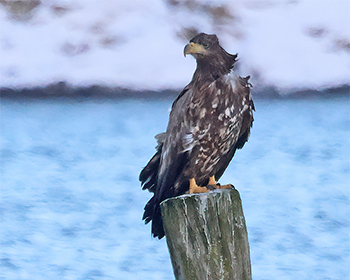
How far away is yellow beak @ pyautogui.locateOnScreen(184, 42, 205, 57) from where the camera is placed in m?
2.23

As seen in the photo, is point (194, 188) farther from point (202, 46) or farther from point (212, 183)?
point (202, 46)

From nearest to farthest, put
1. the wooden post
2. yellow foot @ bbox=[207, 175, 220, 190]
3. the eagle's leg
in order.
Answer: the wooden post, the eagle's leg, yellow foot @ bbox=[207, 175, 220, 190]

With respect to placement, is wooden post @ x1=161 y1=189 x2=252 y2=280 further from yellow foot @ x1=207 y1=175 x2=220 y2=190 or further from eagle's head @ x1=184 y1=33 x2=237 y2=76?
eagle's head @ x1=184 y1=33 x2=237 y2=76

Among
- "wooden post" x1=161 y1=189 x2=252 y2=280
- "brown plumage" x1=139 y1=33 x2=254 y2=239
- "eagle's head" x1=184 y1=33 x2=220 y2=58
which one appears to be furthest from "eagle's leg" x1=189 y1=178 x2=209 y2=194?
"eagle's head" x1=184 y1=33 x2=220 y2=58

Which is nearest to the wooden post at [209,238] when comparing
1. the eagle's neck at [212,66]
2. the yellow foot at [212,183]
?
the yellow foot at [212,183]

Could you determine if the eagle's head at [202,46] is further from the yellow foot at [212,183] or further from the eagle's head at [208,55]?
the yellow foot at [212,183]

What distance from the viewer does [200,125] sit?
220 cm

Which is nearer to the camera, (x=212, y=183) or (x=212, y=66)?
(x=212, y=66)

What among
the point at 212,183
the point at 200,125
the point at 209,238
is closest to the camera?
the point at 209,238

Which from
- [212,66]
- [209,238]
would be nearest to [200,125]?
[212,66]

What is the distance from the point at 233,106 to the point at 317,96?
2678mm

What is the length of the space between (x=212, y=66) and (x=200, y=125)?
0.97 feet

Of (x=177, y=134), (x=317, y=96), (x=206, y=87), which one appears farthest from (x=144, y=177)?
(x=317, y=96)

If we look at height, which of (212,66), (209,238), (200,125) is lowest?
(209,238)
